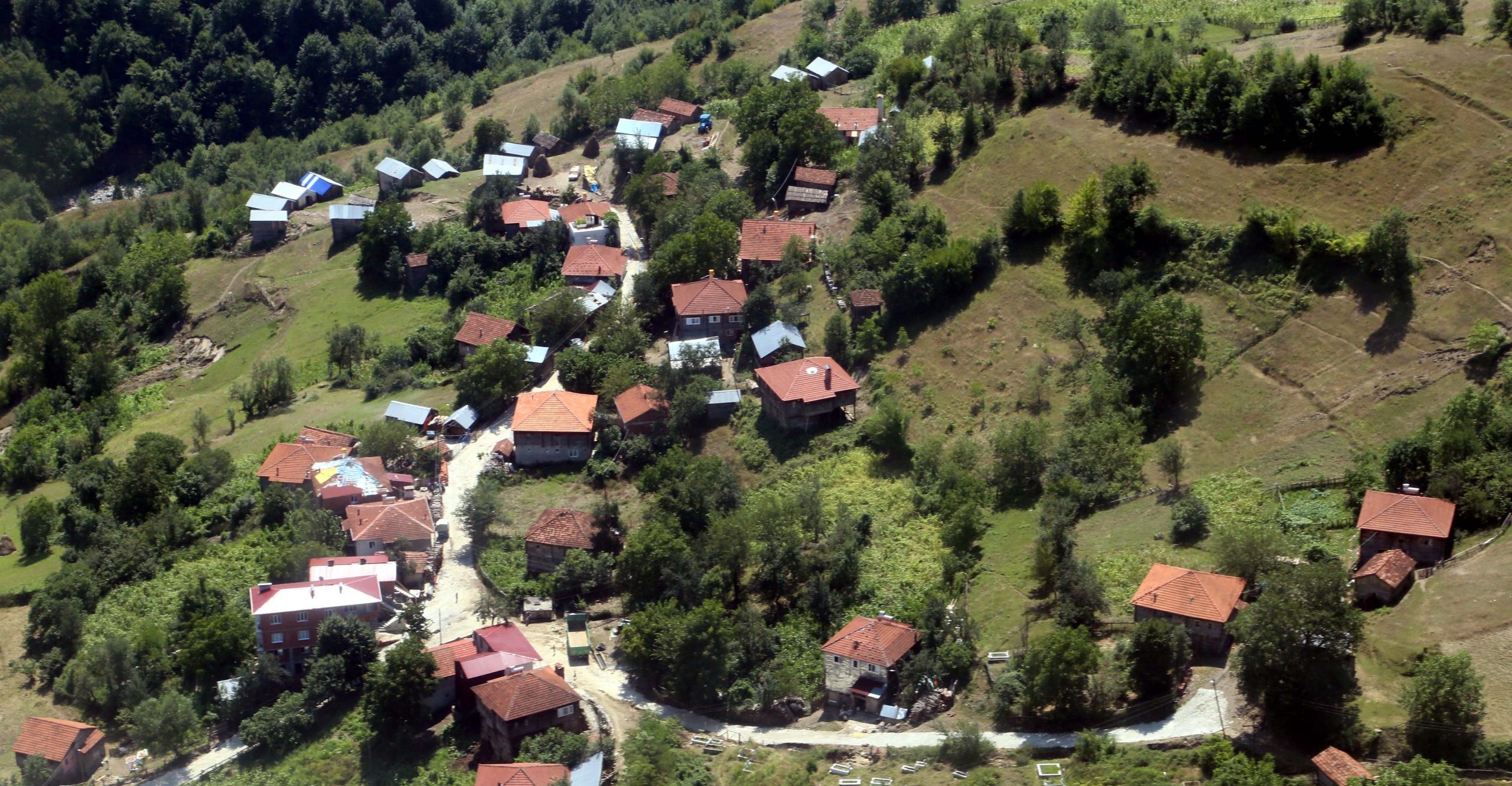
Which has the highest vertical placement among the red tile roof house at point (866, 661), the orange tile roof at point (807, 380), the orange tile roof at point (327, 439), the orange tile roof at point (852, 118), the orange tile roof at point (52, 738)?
the orange tile roof at point (852, 118)

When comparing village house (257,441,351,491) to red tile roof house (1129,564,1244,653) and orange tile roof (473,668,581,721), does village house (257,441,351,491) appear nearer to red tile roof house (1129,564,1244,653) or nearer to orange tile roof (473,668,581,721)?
orange tile roof (473,668,581,721)

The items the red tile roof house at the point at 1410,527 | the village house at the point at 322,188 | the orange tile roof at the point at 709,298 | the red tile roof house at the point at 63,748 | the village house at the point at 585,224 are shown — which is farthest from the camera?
the village house at the point at 322,188

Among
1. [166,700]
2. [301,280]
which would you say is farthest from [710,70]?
[166,700]

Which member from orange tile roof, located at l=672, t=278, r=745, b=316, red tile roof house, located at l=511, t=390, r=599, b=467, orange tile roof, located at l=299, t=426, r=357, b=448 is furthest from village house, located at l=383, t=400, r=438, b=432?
orange tile roof, located at l=672, t=278, r=745, b=316

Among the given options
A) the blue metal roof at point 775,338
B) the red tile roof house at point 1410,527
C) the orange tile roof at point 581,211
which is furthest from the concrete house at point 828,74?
the red tile roof house at point 1410,527

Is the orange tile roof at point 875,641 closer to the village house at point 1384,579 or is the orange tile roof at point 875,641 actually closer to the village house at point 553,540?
the village house at point 553,540

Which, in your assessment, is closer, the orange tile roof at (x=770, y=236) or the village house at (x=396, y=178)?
the orange tile roof at (x=770, y=236)

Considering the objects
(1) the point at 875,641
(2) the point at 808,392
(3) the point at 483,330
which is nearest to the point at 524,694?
(1) the point at 875,641

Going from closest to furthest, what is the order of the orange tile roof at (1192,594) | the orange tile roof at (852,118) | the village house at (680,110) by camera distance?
the orange tile roof at (1192,594)
the orange tile roof at (852,118)
the village house at (680,110)

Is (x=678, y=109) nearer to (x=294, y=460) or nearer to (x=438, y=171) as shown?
(x=438, y=171)
